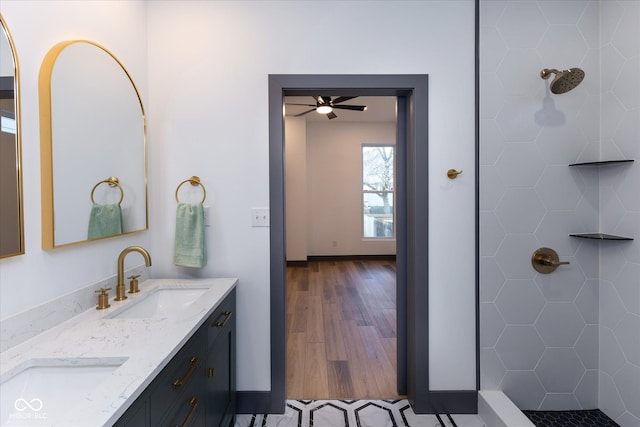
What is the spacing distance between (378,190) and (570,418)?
16.2 feet

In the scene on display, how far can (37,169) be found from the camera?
3.73 ft

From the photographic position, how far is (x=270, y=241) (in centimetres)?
186

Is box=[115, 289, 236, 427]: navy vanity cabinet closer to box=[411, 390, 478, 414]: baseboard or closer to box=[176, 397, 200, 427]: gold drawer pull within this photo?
box=[176, 397, 200, 427]: gold drawer pull

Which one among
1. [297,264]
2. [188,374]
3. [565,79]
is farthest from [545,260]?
[297,264]

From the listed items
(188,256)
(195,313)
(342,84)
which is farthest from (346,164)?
(195,313)

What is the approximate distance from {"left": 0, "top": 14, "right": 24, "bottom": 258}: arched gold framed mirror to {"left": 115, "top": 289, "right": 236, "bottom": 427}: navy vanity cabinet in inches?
26.0

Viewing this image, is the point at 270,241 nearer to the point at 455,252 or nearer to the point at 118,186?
the point at 118,186

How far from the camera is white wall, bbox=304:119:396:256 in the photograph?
6172 millimetres

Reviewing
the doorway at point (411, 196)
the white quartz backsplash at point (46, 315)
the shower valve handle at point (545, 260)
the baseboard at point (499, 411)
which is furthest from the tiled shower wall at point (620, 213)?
the white quartz backsplash at point (46, 315)

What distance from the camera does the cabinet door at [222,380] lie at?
1.37 meters

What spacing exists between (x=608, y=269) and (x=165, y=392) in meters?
2.28

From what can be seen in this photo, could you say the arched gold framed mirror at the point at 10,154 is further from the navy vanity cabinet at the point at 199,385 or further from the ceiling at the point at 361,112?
the ceiling at the point at 361,112

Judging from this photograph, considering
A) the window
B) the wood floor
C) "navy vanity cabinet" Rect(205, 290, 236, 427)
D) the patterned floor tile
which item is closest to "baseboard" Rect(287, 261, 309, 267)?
the wood floor

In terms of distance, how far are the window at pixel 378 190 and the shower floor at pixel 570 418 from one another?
466cm
